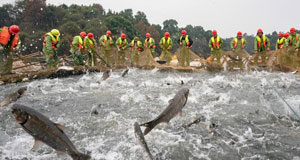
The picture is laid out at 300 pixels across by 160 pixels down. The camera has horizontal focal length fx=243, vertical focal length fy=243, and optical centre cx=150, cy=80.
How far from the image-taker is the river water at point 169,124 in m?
4.45

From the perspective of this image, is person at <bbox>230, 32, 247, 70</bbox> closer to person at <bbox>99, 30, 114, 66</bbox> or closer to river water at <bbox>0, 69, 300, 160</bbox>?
river water at <bbox>0, 69, 300, 160</bbox>

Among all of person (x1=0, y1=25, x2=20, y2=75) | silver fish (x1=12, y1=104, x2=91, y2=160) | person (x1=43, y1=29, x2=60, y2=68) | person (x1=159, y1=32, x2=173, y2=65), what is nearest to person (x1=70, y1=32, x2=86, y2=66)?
person (x1=43, y1=29, x2=60, y2=68)

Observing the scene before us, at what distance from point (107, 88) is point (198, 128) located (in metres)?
5.43

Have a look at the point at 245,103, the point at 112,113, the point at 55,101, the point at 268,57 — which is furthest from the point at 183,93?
the point at 268,57

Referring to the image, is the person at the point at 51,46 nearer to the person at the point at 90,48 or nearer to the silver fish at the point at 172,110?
the person at the point at 90,48

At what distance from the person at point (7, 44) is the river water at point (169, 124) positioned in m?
1.87

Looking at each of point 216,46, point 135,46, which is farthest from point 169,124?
point 135,46

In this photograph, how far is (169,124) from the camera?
565 cm

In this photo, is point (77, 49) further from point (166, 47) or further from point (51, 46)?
point (166, 47)

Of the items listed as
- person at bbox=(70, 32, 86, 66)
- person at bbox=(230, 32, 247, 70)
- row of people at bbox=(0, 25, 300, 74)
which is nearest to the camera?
row of people at bbox=(0, 25, 300, 74)

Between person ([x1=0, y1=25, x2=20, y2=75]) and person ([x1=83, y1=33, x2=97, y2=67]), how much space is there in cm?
451

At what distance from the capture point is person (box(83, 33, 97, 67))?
15.0 m

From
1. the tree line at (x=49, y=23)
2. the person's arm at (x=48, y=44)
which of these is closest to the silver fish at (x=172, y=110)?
the person's arm at (x=48, y=44)

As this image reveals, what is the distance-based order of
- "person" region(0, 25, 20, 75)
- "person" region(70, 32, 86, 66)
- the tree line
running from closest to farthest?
"person" region(0, 25, 20, 75) → "person" region(70, 32, 86, 66) → the tree line
